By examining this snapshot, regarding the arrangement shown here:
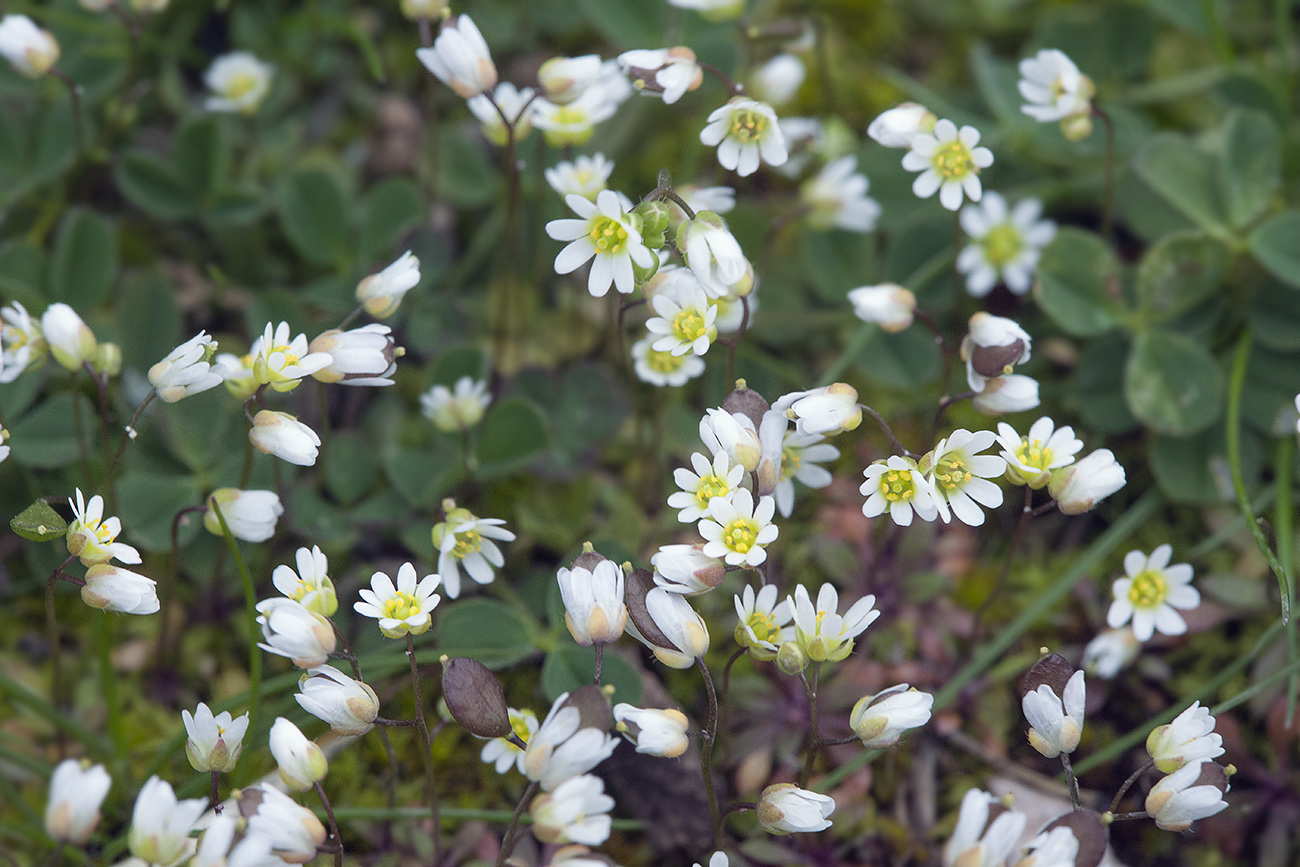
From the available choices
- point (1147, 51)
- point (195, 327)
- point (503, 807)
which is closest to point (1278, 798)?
point (503, 807)

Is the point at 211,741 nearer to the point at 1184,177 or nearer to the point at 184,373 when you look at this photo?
the point at 184,373

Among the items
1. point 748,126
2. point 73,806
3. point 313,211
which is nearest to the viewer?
point 73,806

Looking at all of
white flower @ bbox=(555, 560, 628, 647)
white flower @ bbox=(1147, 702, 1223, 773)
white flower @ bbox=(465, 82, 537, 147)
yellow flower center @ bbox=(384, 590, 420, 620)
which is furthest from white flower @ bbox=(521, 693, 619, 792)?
white flower @ bbox=(465, 82, 537, 147)

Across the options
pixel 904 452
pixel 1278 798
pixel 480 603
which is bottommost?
pixel 1278 798

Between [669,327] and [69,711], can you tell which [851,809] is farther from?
[69,711]

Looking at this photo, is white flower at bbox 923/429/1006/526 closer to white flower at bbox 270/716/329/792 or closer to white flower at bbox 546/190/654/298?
white flower at bbox 546/190/654/298

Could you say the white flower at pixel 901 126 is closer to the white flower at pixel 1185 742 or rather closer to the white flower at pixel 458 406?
the white flower at pixel 458 406

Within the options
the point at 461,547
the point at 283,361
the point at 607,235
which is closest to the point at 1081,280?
the point at 607,235
